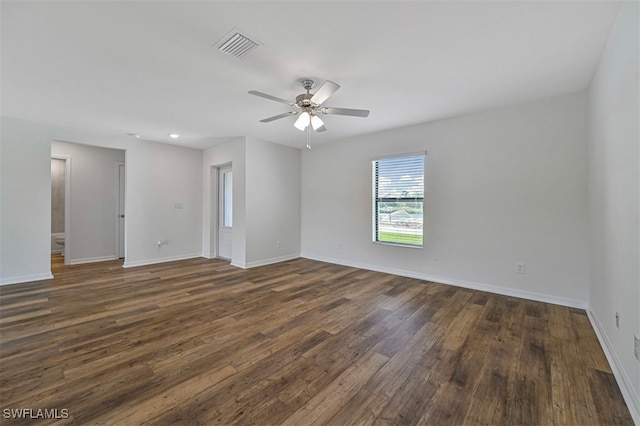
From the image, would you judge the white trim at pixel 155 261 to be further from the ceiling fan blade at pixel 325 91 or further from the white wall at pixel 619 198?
the white wall at pixel 619 198

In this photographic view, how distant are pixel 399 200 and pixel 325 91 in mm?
2688

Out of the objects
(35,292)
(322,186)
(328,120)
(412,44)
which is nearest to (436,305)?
(412,44)

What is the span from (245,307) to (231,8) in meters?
2.87

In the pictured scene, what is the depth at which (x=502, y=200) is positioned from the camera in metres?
3.55

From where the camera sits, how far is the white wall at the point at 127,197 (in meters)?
3.94

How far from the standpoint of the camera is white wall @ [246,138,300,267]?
510cm

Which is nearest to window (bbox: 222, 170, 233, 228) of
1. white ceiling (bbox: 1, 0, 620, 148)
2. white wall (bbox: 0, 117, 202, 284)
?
white wall (bbox: 0, 117, 202, 284)

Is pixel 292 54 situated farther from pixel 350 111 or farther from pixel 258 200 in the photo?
pixel 258 200

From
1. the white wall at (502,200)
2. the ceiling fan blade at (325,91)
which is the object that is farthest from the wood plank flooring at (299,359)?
the ceiling fan blade at (325,91)

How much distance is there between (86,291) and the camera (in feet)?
11.9

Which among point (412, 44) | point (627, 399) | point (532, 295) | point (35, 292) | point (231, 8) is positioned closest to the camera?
point (627, 399)

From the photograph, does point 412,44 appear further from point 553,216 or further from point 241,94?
point 553,216

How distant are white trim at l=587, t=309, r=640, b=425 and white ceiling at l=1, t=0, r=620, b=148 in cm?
247

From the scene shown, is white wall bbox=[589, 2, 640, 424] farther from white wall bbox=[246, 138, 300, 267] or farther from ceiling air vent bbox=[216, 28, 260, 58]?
white wall bbox=[246, 138, 300, 267]
